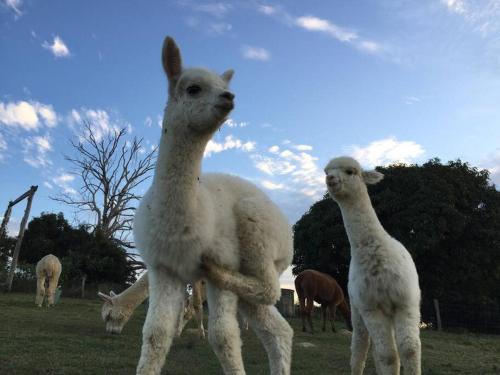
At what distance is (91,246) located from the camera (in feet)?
86.9

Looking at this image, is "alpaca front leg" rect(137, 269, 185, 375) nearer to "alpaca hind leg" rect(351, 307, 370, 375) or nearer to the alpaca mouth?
the alpaca mouth

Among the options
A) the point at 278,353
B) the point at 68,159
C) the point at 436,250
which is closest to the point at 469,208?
the point at 436,250

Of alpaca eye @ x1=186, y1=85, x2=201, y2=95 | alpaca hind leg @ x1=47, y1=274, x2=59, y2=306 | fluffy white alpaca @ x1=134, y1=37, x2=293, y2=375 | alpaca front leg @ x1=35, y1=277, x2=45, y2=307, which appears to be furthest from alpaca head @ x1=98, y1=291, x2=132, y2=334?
alpaca eye @ x1=186, y1=85, x2=201, y2=95

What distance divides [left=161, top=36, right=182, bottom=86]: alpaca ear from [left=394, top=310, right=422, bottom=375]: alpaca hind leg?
9.29 feet

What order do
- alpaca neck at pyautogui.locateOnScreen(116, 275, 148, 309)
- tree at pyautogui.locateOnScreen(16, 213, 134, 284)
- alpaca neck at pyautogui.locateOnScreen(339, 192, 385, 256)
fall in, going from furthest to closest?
tree at pyautogui.locateOnScreen(16, 213, 134, 284)
alpaca neck at pyautogui.locateOnScreen(116, 275, 148, 309)
alpaca neck at pyautogui.locateOnScreen(339, 192, 385, 256)

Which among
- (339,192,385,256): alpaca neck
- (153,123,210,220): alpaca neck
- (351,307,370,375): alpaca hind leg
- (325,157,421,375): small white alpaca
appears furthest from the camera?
(351,307,370,375): alpaca hind leg

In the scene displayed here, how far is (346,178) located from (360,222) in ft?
1.53

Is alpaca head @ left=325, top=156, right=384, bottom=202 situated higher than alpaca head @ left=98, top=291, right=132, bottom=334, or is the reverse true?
alpaca head @ left=325, top=156, right=384, bottom=202

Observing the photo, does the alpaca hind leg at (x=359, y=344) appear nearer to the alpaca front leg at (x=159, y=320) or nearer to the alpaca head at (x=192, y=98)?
the alpaca front leg at (x=159, y=320)

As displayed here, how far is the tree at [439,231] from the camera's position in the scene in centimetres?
2062

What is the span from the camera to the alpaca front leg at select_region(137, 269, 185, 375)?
277 centimetres

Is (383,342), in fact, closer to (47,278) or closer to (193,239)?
(193,239)

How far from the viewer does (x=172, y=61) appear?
3.14 metres

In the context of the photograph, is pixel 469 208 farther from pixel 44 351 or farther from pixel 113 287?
pixel 44 351
